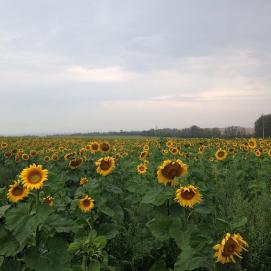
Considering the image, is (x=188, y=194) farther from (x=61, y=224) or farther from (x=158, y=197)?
(x=61, y=224)

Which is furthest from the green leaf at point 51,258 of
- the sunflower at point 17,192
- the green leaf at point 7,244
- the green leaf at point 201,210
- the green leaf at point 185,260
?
the green leaf at point 201,210

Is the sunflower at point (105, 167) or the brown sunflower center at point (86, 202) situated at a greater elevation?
the sunflower at point (105, 167)

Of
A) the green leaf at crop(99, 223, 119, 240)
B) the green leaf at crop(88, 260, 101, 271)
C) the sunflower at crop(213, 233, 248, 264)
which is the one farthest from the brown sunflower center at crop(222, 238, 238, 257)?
the green leaf at crop(99, 223, 119, 240)

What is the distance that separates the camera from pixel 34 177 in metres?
3.81

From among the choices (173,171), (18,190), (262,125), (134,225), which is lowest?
(134,225)

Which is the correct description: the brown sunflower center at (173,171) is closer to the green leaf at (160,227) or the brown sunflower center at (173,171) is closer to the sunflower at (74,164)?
the green leaf at (160,227)

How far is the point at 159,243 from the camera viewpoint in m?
5.02

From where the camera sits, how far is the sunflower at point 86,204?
4770mm

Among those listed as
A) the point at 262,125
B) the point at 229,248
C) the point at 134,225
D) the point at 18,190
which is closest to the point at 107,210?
the point at 134,225

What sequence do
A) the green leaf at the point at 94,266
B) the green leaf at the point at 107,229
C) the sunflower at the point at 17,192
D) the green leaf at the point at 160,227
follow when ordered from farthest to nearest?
the green leaf at the point at 107,229, the green leaf at the point at 160,227, the sunflower at the point at 17,192, the green leaf at the point at 94,266

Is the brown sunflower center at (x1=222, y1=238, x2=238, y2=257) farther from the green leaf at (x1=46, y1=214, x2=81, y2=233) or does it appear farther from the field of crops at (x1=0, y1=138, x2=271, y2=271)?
the green leaf at (x1=46, y1=214, x2=81, y2=233)

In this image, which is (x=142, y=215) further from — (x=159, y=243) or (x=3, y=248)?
(x=3, y=248)

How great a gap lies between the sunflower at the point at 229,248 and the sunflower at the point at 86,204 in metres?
2.02

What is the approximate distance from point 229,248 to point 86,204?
2166mm
